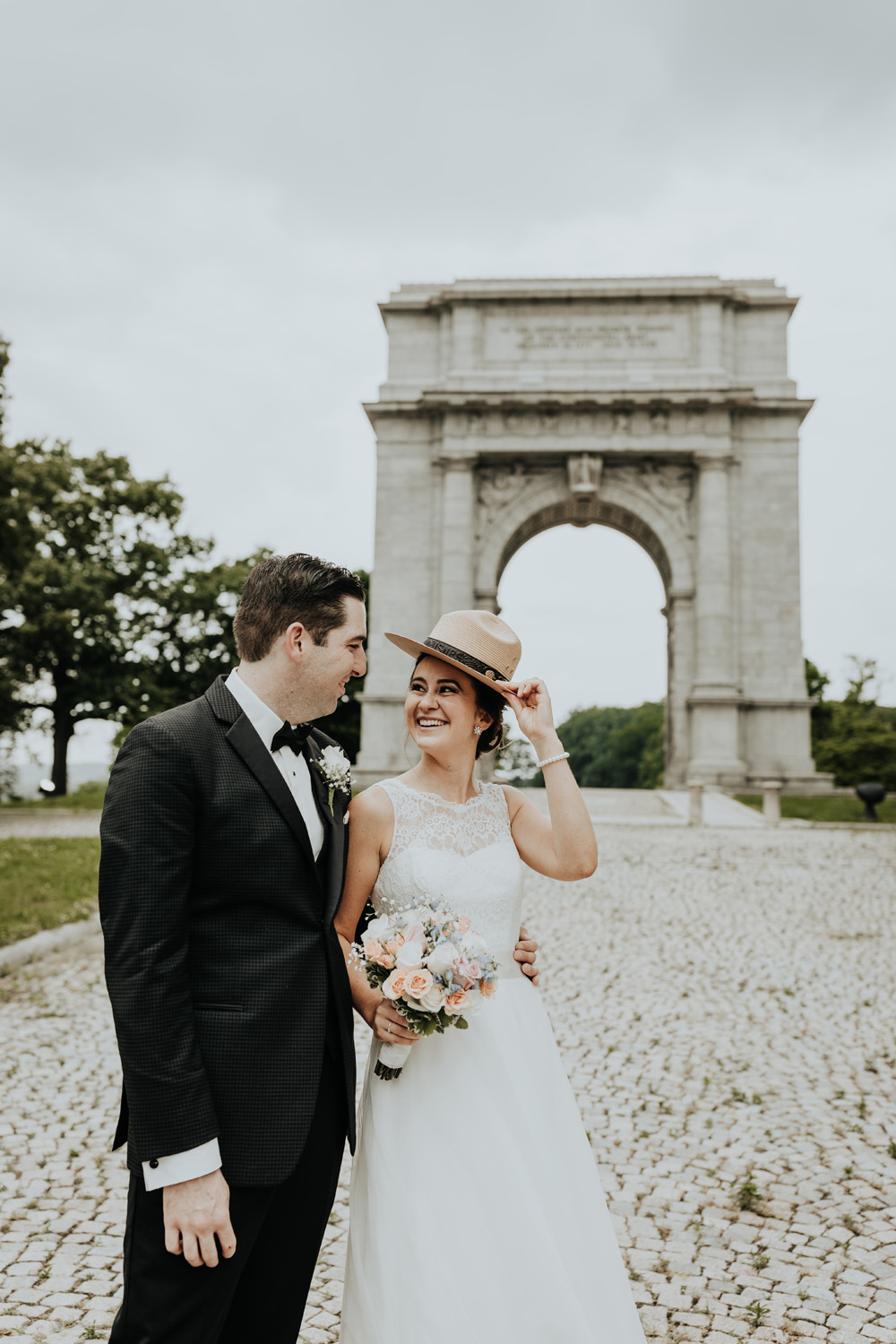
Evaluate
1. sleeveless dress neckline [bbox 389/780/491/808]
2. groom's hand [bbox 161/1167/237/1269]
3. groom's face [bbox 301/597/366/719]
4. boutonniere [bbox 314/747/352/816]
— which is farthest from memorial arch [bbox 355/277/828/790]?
groom's hand [bbox 161/1167/237/1269]

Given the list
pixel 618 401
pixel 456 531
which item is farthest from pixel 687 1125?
pixel 618 401

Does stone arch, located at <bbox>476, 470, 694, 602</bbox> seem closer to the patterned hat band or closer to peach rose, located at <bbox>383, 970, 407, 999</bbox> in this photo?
the patterned hat band

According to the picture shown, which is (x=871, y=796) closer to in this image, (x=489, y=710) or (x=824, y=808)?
(x=824, y=808)

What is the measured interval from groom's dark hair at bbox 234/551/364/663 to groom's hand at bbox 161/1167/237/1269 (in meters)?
1.10

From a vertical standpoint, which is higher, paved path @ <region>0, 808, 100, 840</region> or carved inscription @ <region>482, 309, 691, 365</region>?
carved inscription @ <region>482, 309, 691, 365</region>

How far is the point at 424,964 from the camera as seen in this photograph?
7.60 feet

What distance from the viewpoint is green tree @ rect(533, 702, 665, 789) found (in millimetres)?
66625

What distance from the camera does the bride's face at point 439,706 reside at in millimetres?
2816

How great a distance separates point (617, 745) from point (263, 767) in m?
74.7

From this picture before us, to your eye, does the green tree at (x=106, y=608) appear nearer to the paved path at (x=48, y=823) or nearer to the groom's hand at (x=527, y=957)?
the paved path at (x=48, y=823)

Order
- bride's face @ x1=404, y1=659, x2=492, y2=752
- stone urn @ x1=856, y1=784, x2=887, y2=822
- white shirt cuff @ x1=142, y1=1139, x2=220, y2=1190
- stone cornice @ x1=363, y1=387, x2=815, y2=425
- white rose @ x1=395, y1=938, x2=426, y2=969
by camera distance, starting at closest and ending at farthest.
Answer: white shirt cuff @ x1=142, y1=1139, x2=220, y2=1190, white rose @ x1=395, y1=938, x2=426, y2=969, bride's face @ x1=404, y1=659, x2=492, y2=752, stone urn @ x1=856, y1=784, x2=887, y2=822, stone cornice @ x1=363, y1=387, x2=815, y2=425

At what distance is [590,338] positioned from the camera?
28219mm

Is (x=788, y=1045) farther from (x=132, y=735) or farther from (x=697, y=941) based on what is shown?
(x=132, y=735)

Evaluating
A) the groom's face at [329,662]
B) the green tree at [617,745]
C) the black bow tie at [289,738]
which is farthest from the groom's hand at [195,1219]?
the green tree at [617,745]
